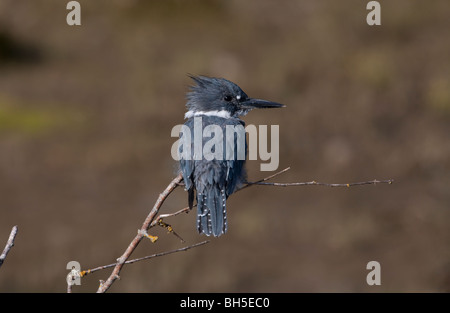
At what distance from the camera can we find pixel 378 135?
982cm

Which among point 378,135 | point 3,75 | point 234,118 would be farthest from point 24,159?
point 234,118

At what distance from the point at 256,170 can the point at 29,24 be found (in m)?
6.37

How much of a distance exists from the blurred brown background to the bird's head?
3144 millimetres

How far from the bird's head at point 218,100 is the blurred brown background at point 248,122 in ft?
10.3

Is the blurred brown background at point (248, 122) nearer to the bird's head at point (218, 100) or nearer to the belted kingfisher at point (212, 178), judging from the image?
the bird's head at point (218, 100)

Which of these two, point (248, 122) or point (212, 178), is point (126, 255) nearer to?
point (212, 178)

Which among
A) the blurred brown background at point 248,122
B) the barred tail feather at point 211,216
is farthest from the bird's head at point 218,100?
the blurred brown background at point 248,122

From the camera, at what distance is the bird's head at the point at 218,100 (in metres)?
4.39

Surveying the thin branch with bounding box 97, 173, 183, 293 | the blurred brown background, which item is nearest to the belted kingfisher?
the thin branch with bounding box 97, 173, 183, 293

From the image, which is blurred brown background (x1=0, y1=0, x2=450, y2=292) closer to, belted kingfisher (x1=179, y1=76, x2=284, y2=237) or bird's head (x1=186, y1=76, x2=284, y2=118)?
bird's head (x1=186, y1=76, x2=284, y2=118)

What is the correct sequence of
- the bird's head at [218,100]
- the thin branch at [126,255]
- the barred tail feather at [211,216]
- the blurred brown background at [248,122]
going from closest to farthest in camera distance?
the thin branch at [126,255] → the barred tail feather at [211,216] → the bird's head at [218,100] → the blurred brown background at [248,122]

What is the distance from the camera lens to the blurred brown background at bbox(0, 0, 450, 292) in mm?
7574

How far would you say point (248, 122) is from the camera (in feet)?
32.1
